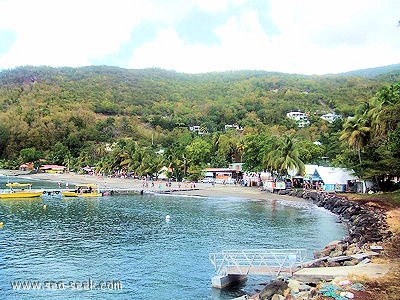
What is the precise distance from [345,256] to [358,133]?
3435cm

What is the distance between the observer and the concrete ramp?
1694 cm

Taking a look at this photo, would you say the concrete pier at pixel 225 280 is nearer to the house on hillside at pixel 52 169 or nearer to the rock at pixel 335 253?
the rock at pixel 335 253

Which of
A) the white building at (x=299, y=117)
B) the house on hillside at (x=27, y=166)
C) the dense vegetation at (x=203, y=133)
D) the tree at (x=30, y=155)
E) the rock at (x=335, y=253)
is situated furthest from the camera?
the white building at (x=299, y=117)

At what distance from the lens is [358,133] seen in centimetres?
5300

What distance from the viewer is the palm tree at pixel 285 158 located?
68.4 metres

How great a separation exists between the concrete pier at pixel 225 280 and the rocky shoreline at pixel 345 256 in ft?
9.88

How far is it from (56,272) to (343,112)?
138277 mm

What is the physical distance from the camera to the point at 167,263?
2570 cm

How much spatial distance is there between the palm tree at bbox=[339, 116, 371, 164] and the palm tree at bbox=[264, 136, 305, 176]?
1468cm

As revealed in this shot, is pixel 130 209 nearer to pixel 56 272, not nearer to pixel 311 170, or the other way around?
pixel 56 272

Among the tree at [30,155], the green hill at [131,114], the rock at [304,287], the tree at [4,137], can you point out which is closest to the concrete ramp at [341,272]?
the rock at [304,287]

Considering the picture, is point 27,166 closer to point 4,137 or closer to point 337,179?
point 4,137

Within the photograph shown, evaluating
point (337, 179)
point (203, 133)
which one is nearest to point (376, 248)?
point (337, 179)

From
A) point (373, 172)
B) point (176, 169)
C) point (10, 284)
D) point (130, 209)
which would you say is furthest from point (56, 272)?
point (176, 169)
